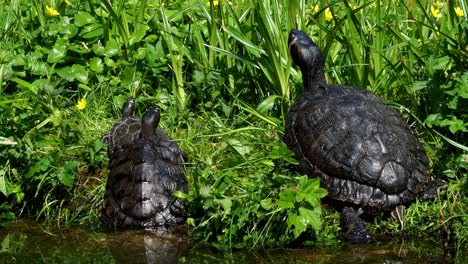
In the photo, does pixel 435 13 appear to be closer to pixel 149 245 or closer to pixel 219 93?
pixel 219 93

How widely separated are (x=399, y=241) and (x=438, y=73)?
136cm

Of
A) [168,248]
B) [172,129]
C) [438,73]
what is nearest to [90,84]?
[172,129]

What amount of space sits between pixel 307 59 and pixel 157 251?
1.81 m

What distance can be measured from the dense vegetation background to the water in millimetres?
122

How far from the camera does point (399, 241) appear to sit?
5.33 m

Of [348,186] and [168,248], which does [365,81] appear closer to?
[348,186]

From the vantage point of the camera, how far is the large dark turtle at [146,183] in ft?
18.4

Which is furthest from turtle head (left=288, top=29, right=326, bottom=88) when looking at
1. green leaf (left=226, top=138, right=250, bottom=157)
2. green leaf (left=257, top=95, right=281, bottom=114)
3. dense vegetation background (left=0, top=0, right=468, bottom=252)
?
green leaf (left=226, top=138, right=250, bottom=157)

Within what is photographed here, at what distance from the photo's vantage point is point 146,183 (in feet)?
18.6

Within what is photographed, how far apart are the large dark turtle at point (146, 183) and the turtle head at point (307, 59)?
3.41 feet

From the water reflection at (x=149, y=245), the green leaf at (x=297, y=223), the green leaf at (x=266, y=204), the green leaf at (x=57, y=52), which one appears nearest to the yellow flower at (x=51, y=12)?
the green leaf at (x=57, y=52)

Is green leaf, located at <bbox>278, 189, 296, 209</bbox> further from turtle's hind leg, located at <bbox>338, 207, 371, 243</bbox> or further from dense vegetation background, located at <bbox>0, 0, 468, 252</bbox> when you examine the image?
turtle's hind leg, located at <bbox>338, 207, 371, 243</bbox>

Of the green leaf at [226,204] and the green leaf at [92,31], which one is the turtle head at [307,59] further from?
the green leaf at [92,31]

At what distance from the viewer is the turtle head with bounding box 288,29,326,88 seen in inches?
247
